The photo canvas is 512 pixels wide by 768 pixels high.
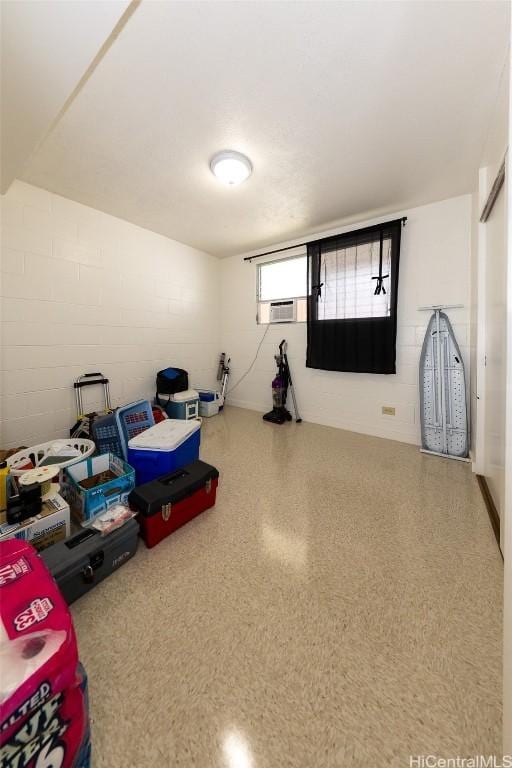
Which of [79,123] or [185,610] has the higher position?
[79,123]

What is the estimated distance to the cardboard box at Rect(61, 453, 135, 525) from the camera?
1554 millimetres

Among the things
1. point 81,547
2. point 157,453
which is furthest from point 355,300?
point 81,547

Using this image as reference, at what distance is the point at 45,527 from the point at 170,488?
0.61 meters

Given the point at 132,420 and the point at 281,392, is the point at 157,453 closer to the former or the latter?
the point at 132,420

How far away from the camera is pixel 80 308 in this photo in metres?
2.82

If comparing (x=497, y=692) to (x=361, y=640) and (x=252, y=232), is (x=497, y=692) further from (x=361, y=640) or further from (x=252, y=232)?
(x=252, y=232)

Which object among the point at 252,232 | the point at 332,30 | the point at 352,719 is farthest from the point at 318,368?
the point at 352,719

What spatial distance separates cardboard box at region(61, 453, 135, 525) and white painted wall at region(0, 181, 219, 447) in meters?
1.27

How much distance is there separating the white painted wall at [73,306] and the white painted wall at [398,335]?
997 millimetres

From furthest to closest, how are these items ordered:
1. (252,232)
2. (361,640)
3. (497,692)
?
1. (252,232)
2. (361,640)
3. (497,692)

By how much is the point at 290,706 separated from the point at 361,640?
0.35 metres

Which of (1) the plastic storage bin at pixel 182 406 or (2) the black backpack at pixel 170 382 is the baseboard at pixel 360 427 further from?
(2) the black backpack at pixel 170 382

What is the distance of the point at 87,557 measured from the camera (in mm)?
1187

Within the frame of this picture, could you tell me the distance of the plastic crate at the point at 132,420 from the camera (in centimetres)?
221
